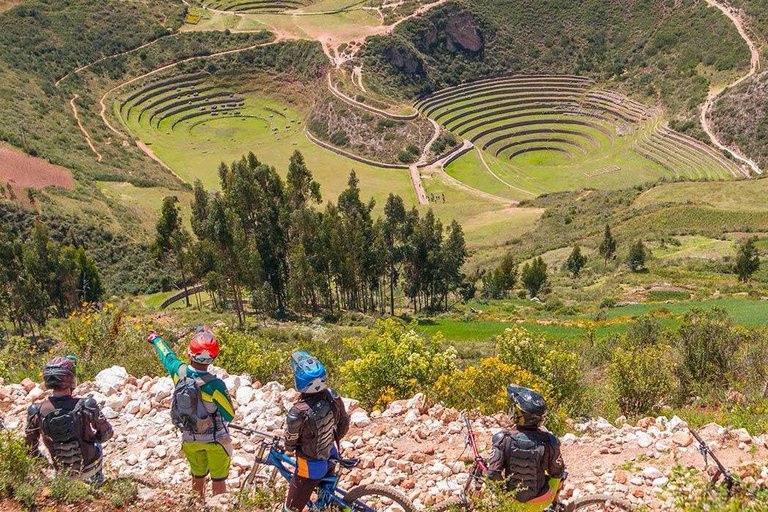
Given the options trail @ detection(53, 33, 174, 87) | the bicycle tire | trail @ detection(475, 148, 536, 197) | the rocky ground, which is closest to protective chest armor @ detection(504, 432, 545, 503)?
the bicycle tire

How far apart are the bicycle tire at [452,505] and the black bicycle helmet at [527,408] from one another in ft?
3.75

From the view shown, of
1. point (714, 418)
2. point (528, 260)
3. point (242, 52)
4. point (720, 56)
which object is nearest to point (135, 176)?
point (242, 52)

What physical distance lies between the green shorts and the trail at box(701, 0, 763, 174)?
258 feet

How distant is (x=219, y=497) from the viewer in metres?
6.91

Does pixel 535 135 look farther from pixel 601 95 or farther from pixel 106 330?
pixel 106 330

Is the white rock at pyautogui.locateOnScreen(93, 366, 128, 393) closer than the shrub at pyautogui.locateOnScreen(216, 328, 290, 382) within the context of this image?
Yes

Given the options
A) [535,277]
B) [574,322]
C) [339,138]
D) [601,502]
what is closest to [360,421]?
[601,502]

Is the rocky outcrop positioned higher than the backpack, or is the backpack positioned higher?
the rocky outcrop

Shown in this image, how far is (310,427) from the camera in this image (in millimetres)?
5785

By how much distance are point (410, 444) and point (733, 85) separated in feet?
303

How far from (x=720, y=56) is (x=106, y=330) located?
100 metres

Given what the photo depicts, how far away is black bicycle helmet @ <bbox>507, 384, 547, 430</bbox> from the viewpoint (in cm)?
545

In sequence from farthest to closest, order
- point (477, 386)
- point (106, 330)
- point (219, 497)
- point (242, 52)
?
1. point (242, 52)
2. point (106, 330)
3. point (477, 386)
4. point (219, 497)

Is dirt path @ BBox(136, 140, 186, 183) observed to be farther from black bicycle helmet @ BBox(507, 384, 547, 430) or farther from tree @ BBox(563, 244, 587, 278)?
black bicycle helmet @ BBox(507, 384, 547, 430)
